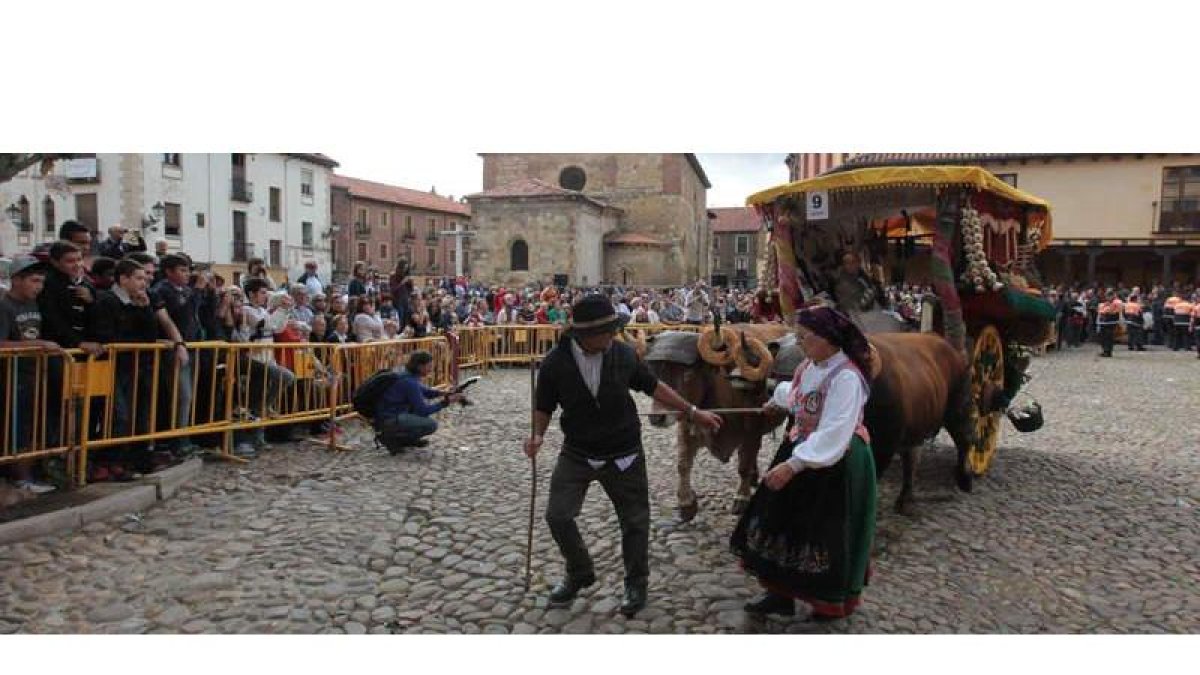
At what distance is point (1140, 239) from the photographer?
2814 centimetres

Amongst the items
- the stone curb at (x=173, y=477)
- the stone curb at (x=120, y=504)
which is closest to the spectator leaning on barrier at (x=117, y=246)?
the stone curb at (x=173, y=477)

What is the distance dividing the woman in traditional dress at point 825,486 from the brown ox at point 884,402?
1.13 meters

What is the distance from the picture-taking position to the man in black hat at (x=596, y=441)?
13.3 feet

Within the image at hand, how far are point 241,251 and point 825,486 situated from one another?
39498 mm

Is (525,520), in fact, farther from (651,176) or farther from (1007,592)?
(651,176)

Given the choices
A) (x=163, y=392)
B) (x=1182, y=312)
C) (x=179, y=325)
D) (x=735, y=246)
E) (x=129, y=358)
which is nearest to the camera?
(x=129, y=358)

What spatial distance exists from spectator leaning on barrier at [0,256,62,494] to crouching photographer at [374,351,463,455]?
2896 millimetres

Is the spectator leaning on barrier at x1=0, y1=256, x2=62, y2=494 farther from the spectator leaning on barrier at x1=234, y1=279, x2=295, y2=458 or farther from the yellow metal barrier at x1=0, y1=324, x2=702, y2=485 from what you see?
the spectator leaning on barrier at x1=234, y1=279, x2=295, y2=458

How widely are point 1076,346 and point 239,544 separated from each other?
25295 mm

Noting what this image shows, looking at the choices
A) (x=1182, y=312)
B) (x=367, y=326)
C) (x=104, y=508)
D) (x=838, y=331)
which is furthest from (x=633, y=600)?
(x=1182, y=312)

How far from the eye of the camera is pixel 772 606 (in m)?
3.99

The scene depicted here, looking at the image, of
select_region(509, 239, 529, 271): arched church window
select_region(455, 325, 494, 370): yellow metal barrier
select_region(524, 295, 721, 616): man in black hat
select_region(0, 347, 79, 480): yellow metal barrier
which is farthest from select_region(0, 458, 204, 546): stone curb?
select_region(509, 239, 529, 271): arched church window

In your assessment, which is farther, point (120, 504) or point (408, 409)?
point (408, 409)

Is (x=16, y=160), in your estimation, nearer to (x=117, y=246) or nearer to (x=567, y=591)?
(x=117, y=246)
